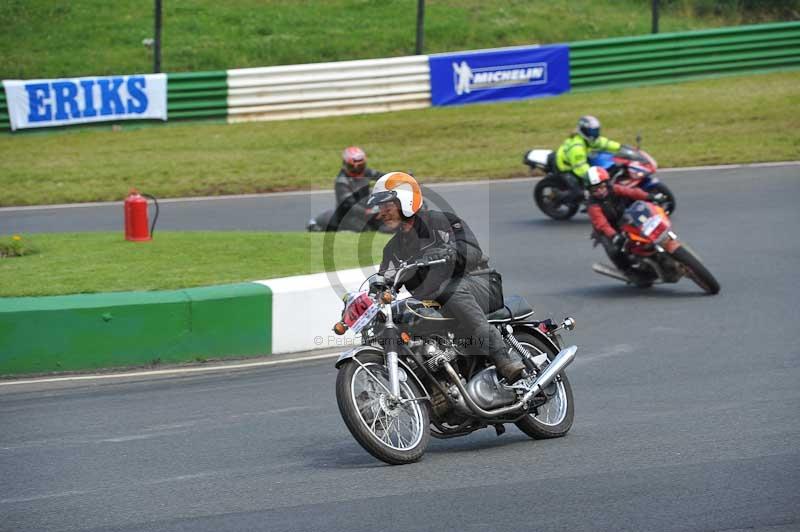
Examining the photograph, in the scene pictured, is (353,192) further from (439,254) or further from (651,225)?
(439,254)

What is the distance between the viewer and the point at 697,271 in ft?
41.6

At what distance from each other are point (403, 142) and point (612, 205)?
11066 millimetres

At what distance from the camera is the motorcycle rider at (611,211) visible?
13.4 m

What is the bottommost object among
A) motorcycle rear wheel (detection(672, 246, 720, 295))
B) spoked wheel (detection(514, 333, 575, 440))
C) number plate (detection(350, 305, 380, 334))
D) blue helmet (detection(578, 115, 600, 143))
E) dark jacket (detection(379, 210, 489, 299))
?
motorcycle rear wheel (detection(672, 246, 720, 295))

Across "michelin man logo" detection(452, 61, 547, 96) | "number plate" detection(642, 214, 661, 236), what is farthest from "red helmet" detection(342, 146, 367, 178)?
"michelin man logo" detection(452, 61, 547, 96)

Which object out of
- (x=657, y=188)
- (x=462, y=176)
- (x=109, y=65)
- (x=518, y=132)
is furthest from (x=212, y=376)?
(x=109, y=65)

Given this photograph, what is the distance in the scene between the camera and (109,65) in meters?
29.4

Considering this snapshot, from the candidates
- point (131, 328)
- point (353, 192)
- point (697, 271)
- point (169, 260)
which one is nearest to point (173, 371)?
point (131, 328)

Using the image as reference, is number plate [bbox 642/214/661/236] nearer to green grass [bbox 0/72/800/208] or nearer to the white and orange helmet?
the white and orange helmet

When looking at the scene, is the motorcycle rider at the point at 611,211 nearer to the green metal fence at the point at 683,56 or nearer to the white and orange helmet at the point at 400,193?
the white and orange helmet at the point at 400,193

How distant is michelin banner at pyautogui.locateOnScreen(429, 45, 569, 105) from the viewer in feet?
86.3

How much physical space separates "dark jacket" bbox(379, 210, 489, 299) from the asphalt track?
0.98 meters

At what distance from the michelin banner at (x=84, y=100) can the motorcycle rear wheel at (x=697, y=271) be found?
47.7 feet

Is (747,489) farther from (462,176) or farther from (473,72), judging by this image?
(473,72)
